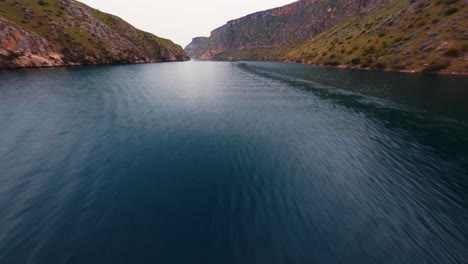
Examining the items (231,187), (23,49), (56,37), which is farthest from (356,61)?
(56,37)

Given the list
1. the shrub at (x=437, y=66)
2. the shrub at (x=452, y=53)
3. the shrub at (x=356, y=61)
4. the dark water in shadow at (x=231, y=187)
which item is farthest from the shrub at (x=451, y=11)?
the dark water in shadow at (x=231, y=187)

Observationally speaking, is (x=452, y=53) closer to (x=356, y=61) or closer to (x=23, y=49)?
(x=356, y=61)

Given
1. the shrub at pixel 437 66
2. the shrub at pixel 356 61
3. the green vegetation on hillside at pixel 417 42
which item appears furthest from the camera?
the shrub at pixel 356 61

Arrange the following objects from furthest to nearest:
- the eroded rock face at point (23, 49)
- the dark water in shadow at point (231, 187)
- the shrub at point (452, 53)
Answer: the eroded rock face at point (23, 49) < the shrub at point (452, 53) < the dark water in shadow at point (231, 187)

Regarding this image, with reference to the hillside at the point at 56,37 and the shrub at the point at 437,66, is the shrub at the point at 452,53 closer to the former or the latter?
the shrub at the point at 437,66

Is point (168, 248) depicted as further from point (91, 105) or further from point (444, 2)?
point (444, 2)

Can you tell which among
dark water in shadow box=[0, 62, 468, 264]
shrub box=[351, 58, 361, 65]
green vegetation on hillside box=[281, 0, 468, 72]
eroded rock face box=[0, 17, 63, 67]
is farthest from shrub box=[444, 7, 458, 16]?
eroded rock face box=[0, 17, 63, 67]

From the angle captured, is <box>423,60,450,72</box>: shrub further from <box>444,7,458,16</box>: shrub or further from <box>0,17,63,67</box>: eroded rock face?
<box>0,17,63,67</box>: eroded rock face

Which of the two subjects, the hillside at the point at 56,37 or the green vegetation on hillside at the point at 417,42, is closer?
the green vegetation on hillside at the point at 417,42
